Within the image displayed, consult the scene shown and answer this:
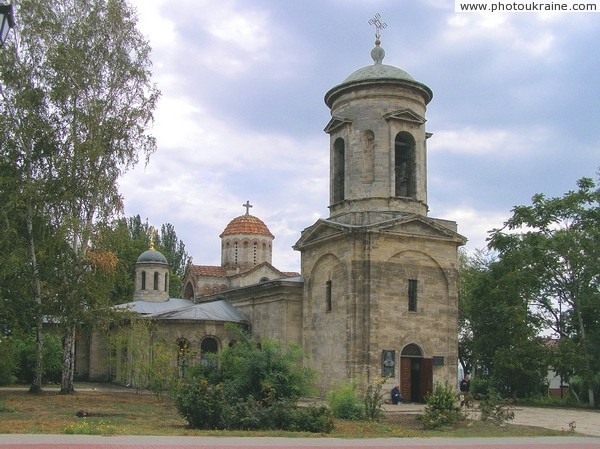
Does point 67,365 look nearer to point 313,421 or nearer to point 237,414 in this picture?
point 237,414

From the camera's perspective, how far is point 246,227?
175 ft

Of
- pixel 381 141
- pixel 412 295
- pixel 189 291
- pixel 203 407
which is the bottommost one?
pixel 203 407

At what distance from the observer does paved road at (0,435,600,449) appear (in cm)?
1308

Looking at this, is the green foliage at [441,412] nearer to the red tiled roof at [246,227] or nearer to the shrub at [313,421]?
the shrub at [313,421]

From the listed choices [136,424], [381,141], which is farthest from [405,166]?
[136,424]

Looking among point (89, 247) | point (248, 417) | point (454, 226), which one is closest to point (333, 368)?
point (454, 226)

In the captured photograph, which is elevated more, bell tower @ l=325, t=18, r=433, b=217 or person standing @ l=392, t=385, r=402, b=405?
bell tower @ l=325, t=18, r=433, b=217

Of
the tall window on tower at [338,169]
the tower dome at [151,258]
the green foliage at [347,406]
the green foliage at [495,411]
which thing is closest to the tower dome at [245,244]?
the tower dome at [151,258]

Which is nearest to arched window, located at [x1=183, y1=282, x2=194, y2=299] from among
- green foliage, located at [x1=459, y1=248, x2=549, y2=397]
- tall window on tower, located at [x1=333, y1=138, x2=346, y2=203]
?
green foliage, located at [x1=459, y1=248, x2=549, y2=397]

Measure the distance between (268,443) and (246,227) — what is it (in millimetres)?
39053

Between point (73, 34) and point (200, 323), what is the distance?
15349 mm

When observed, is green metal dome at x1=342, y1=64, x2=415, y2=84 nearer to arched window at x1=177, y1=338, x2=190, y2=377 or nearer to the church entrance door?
the church entrance door

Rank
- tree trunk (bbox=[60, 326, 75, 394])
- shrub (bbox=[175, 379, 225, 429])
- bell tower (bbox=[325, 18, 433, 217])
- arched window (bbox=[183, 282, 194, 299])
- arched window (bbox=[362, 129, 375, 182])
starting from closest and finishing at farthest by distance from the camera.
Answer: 1. shrub (bbox=[175, 379, 225, 429])
2. tree trunk (bbox=[60, 326, 75, 394])
3. bell tower (bbox=[325, 18, 433, 217])
4. arched window (bbox=[362, 129, 375, 182])
5. arched window (bbox=[183, 282, 194, 299])

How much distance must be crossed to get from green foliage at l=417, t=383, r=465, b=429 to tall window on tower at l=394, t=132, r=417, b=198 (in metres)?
12.8
